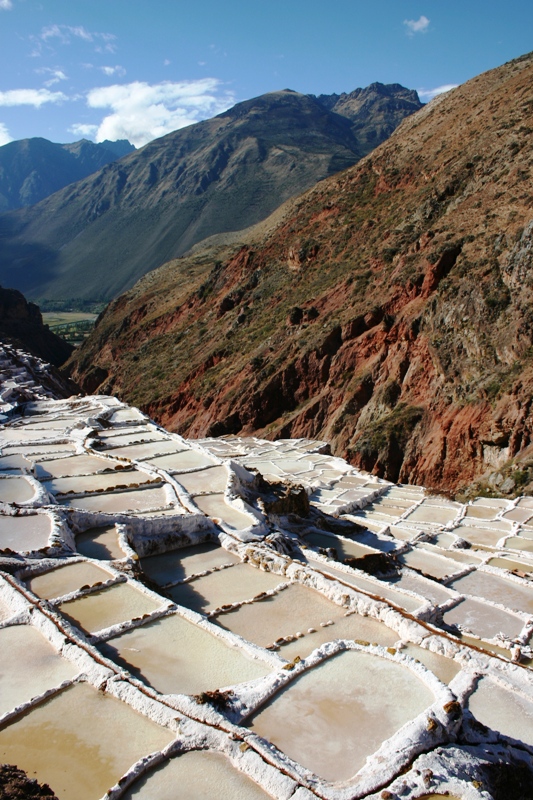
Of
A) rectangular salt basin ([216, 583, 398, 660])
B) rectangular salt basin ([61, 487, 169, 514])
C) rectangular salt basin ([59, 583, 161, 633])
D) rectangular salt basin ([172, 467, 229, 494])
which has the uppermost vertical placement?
rectangular salt basin ([59, 583, 161, 633])

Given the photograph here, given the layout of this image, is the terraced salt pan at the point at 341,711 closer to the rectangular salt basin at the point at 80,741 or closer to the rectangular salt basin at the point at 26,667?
the rectangular salt basin at the point at 80,741

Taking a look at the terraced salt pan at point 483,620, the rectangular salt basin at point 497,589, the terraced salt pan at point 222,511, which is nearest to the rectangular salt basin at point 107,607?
the terraced salt pan at point 222,511

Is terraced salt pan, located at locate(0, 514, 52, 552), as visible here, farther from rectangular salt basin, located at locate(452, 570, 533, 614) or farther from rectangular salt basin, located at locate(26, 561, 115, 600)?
rectangular salt basin, located at locate(452, 570, 533, 614)

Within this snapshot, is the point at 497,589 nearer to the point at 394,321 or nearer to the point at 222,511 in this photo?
the point at 222,511

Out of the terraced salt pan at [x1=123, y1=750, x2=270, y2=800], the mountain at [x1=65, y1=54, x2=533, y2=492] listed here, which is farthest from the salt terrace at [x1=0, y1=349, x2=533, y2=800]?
the mountain at [x1=65, y1=54, x2=533, y2=492]

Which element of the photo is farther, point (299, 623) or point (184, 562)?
point (184, 562)

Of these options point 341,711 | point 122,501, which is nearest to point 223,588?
point 341,711

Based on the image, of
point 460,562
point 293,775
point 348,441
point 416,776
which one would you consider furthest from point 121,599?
point 348,441
